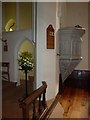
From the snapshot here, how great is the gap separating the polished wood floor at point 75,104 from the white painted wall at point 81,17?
1486 millimetres

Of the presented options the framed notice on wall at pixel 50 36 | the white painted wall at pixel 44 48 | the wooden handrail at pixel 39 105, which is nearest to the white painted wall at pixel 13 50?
the framed notice on wall at pixel 50 36

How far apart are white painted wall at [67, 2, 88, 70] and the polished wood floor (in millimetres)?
1486

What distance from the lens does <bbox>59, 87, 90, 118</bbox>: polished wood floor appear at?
420 cm

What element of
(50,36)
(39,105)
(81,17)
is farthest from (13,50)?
(39,105)

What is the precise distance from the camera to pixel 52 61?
5273 mm

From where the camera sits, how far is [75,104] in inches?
199

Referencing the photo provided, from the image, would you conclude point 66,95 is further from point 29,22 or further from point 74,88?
point 29,22

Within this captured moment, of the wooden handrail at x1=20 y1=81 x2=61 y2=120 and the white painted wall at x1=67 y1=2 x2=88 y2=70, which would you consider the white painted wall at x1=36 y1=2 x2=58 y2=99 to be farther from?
the white painted wall at x1=67 y1=2 x2=88 y2=70

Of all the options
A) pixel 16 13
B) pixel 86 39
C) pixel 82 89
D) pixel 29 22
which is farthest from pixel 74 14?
pixel 82 89

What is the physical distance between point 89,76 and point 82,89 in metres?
0.56

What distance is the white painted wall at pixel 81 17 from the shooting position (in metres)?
7.36

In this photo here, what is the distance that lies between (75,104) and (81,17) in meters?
3.49

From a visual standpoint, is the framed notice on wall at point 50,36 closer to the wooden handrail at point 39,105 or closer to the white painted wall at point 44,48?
the white painted wall at point 44,48

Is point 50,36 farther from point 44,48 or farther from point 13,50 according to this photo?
point 13,50
